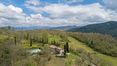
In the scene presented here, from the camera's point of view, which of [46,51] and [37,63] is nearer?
[37,63]

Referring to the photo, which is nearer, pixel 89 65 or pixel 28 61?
pixel 28 61

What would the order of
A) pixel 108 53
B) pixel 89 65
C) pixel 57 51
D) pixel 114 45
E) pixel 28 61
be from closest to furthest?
1. pixel 28 61
2. pixel 89 65
3. pixel 57 51
4. pixel 108 53
5. pixel 114 45

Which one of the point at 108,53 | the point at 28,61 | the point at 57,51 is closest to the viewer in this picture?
the point at 28,61

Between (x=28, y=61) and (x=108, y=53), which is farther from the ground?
(x=28, y=61)

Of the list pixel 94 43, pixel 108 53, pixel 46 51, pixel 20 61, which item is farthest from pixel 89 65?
pixel 94 43

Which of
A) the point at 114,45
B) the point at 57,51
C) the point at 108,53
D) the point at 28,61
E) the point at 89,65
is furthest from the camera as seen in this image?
the point at 114,45

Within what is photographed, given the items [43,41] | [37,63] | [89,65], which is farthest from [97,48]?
[37,63]

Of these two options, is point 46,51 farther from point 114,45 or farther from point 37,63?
point 114,45

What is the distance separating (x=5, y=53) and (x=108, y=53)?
113 m

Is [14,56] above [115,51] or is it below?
above

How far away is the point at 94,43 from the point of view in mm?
197750

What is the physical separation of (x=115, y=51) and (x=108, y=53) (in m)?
5.42

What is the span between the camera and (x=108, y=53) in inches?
6919

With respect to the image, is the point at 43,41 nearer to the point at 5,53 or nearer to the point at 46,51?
the point at 46,51
